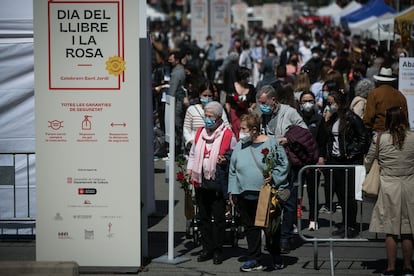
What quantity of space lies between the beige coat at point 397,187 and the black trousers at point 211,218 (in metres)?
1.88

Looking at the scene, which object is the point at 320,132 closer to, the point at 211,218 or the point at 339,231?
the point at 339,231

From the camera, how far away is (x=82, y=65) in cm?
962

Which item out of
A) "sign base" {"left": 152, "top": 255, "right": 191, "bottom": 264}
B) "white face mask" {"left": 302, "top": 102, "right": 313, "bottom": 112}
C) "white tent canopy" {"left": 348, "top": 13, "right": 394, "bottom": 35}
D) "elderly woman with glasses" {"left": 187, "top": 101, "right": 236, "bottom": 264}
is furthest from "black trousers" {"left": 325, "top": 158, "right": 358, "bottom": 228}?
"white tent canopy" {"left": 348, "top": 13, "right": 394, "bottom": 35}

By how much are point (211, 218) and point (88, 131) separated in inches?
71.9

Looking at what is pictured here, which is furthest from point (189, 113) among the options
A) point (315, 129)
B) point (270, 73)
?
point (270, 73)

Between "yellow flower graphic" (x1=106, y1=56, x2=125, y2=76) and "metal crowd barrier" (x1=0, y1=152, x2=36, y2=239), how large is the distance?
253cm

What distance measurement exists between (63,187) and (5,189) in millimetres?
2388

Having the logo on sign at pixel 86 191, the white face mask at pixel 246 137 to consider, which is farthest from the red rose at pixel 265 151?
the logo on sign at pixel 86 191

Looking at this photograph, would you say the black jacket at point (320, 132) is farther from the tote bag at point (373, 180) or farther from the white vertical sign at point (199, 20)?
the white vertical sign at point (199, 20)

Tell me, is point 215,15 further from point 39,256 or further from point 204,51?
point 39,256

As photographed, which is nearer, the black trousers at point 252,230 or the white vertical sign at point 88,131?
the white vertical sign at point 88,131

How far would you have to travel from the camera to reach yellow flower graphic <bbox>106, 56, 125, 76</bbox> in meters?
9.62

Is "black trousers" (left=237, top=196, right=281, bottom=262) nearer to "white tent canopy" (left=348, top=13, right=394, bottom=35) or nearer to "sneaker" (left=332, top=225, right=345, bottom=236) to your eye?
"sneaker" (left=332, top=225, right=345, bottom=236)

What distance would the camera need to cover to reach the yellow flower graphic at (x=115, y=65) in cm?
962
